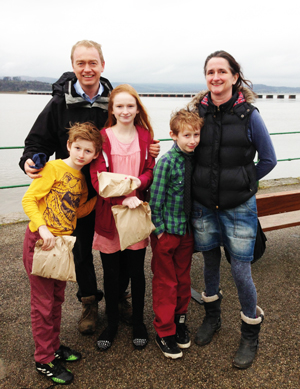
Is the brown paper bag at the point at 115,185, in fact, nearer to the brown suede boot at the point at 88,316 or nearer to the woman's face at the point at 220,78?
the woman's face at the point at 220,78

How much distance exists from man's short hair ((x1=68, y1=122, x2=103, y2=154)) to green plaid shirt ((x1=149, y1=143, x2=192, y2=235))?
389 millimetres

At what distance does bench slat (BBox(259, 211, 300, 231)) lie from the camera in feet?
10.7

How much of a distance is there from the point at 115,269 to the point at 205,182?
2.86 ft

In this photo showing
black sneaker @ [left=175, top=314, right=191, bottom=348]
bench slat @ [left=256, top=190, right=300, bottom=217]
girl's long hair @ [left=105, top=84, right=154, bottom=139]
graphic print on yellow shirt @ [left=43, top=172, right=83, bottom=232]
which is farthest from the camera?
bench slat @ [left=256, top=190, right=300, bottom=217]

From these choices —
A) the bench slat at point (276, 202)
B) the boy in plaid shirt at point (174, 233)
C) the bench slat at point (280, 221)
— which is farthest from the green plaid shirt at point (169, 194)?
the bench slat at point (280, 221)

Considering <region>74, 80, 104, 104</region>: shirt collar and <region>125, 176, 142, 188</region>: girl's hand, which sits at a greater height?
<region>74, 80, 104, 104</region>: shirt collar

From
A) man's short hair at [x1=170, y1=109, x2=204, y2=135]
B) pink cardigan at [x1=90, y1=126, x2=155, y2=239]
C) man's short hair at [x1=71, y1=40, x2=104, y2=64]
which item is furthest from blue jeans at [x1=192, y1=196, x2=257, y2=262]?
man's short hair at [x1=71, y1=40, x2=104, y2=64]

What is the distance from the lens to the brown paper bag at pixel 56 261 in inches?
74.9

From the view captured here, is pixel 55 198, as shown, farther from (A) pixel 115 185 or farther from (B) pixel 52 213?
(A) pixel 115 185

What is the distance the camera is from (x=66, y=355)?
7.13 feet

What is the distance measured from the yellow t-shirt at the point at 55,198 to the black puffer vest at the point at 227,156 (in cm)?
81

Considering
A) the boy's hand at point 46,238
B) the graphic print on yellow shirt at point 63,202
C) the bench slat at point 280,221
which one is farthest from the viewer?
the bench slat at point 280,221

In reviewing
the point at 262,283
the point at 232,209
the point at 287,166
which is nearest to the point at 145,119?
the point at 232,209

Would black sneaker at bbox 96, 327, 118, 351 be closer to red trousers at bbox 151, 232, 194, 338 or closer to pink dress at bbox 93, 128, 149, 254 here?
red trousers at bbox 151, 232, 194, 338
